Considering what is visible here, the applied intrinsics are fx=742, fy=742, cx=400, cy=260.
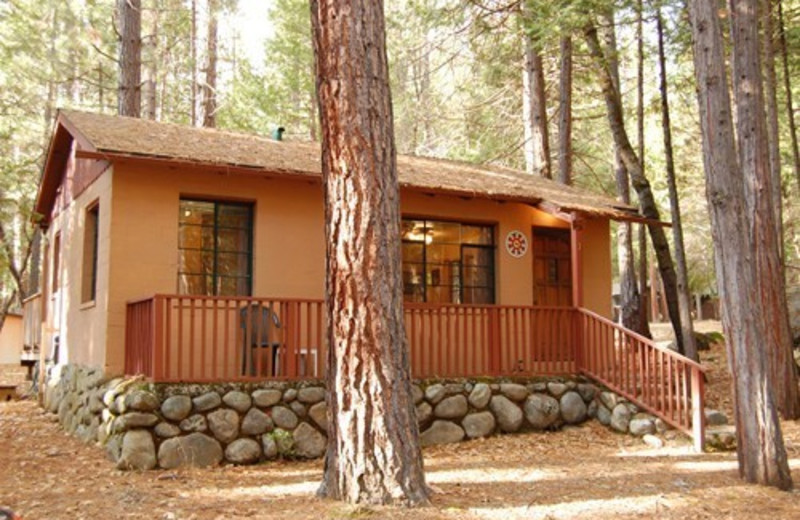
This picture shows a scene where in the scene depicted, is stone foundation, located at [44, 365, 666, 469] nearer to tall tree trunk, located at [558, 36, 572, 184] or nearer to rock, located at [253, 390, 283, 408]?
rock, located at [253, 390, 283, 408]

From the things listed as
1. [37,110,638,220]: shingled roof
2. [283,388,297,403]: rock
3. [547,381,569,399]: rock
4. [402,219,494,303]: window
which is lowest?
[547,381,569,399]: rock

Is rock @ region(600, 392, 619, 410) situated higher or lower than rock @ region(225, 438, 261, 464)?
higher

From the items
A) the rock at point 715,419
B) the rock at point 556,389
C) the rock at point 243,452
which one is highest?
the rock at point 556,389

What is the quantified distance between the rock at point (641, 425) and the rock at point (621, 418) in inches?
3.3

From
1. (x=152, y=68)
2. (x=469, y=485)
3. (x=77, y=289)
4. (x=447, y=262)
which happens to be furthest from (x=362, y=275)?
(x=152, y=68)

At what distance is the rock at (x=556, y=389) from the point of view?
10227 mm

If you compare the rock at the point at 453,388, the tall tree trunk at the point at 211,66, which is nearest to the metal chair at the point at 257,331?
the rock at the point at 453,388

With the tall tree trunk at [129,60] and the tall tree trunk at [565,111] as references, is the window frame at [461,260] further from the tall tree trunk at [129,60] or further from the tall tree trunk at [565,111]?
the tall tree trunk at [129,60]

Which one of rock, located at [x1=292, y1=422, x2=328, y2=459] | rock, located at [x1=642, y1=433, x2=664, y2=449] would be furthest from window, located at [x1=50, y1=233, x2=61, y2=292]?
rock, located at [x1=642, y1=433, x2=664, y2=449]

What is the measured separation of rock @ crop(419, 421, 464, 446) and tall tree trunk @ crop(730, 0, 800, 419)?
378 cm

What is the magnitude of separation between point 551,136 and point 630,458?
516 inches

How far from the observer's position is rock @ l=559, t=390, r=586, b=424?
1016 cm

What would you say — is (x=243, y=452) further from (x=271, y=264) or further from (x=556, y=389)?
(x=556, y=389)

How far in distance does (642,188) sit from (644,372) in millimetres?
5157
